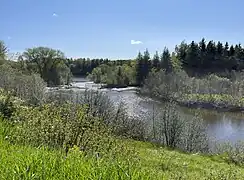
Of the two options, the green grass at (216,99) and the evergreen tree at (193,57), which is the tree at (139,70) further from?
the green grass at (216,99)

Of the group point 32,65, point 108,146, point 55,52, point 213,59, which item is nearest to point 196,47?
point 213,59

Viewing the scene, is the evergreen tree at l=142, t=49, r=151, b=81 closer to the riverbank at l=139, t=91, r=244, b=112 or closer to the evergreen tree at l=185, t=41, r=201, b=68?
the evergreen tree at l=185, t=41, r=201, b=68

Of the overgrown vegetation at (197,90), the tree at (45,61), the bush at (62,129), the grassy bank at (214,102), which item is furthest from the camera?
the tree at (45,61)

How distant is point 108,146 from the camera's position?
5.17 m

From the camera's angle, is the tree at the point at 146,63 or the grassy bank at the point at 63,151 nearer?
the grassy bank at the point at 63,151

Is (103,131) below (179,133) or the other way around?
the other way around

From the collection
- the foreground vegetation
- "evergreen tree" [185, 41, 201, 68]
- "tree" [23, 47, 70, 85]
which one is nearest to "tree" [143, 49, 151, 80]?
the foreground vegetation

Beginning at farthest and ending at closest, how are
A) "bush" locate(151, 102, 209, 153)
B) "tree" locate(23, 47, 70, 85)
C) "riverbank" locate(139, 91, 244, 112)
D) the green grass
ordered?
"tree" locate(23, 47, 70, 85)
the green grass
"riverbank" locate(139, 91, 244, 112)
"bush" locate(151, 102, 209, 153)

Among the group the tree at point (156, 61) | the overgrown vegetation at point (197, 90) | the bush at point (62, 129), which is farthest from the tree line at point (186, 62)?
the bush at point (62, 129)

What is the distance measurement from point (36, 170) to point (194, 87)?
184ft

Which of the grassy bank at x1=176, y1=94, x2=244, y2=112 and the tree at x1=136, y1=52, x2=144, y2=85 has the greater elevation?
the tree at x1=136, y1=52, x2=144, y2=85

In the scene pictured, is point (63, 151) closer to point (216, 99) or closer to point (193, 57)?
point (216, 99)

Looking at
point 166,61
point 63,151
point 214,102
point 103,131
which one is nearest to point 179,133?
point 103,131

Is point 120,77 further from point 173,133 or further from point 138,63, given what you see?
point 173,133
